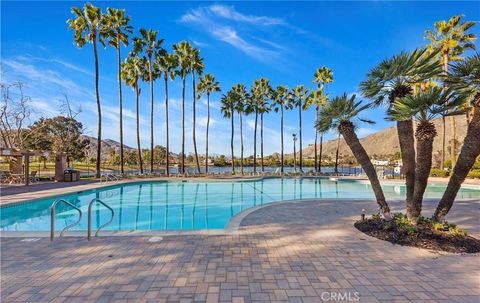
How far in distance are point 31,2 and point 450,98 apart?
1330 cm

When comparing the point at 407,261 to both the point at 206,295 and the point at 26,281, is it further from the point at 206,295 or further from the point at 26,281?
the point at 26,281

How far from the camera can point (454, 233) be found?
527 cm

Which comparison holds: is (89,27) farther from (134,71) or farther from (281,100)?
(281,100)

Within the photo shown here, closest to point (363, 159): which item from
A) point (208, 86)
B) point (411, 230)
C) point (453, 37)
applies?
point (411, 230)

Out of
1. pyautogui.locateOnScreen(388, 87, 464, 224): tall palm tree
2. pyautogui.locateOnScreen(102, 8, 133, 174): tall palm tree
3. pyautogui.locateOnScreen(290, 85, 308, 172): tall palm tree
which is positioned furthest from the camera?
pyautogui.locateOnScreen(290, 85, 308, 172): tall palm tree

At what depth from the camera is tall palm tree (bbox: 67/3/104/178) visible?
19.4 meters

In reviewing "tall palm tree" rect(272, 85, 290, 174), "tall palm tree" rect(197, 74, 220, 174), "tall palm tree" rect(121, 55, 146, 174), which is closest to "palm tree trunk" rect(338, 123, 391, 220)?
"tall palm tree" rect(121, 55, 146, 174)

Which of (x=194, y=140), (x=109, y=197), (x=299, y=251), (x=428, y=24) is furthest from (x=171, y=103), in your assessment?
(x=299, y=251)

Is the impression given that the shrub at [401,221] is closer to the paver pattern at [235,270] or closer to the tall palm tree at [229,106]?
the paver pattern at [235,270]

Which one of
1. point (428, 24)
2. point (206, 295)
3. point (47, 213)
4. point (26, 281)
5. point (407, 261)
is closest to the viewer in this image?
point (206, 295)

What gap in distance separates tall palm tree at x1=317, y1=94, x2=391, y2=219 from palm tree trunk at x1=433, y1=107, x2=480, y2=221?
1.15 meters

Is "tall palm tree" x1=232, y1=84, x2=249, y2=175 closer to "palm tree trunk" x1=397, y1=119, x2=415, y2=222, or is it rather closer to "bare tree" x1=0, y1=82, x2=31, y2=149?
"bare tree" x1=0, y1=82, x2=31, y2=149
